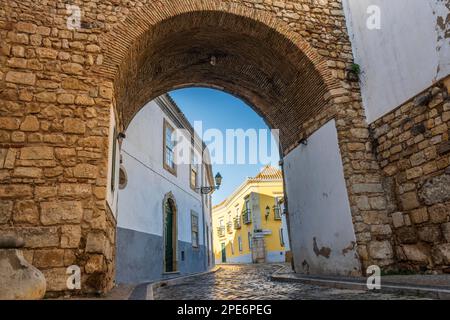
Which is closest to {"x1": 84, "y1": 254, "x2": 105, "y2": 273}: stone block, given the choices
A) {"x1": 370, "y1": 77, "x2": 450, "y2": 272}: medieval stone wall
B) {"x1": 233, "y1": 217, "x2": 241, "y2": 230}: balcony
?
{"x1": 370, "y1": 77, "x2": 450, "y2": 272}: medieval stone wall

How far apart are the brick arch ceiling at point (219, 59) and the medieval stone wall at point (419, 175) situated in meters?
1.33

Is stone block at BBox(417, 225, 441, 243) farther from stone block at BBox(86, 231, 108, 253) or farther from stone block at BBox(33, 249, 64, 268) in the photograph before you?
stone block at BBox(33, 249, 64, 268)

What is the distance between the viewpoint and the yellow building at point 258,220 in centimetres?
2498

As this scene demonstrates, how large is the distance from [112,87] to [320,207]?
4013 millimetres

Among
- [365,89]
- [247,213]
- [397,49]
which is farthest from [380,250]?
[247,213]

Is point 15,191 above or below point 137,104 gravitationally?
below

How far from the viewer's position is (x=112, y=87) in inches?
176

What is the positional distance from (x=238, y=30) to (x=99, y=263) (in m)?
4.30

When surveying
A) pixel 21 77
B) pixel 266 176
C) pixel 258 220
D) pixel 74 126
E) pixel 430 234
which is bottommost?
pixel 430 234

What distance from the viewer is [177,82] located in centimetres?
729

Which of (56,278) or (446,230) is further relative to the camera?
(446,230)

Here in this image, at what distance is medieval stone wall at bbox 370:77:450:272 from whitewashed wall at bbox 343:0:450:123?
21 cm

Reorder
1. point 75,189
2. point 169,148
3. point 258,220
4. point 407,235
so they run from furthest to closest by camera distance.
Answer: point 258,220
point 169,148
point 407,235
point 75,189

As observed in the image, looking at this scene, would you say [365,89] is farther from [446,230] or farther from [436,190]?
[446,230]
